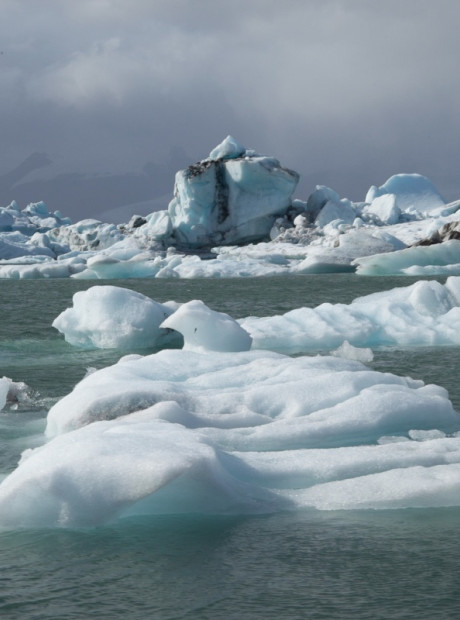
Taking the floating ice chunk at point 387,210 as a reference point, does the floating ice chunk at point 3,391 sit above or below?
below

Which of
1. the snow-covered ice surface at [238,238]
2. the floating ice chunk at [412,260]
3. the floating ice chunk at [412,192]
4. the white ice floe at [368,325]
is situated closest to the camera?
the white ice floe at [368,325]

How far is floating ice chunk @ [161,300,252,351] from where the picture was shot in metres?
10.9

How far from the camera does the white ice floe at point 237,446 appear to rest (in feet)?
15.1

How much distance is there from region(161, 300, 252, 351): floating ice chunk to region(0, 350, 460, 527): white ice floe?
2.58 meters

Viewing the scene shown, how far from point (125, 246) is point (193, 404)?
125 ft

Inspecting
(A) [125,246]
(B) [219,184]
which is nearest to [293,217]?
(B) [219,184]

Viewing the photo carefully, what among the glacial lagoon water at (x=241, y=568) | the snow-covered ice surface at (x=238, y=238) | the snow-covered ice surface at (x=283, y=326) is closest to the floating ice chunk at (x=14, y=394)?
the glacial lagoon water at (x=241, y=568)

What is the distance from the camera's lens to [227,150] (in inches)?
1820

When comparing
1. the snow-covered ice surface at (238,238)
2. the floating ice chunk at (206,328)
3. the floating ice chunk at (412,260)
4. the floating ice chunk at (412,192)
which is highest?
the floating ice chunk at (412,192)

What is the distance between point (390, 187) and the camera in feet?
221

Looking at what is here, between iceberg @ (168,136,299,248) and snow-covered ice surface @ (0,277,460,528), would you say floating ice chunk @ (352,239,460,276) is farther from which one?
snow-covered ice surface @ (0,277,460,528)

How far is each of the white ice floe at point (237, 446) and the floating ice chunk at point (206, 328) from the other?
2584 mm

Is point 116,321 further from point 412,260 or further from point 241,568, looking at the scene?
point 412,260

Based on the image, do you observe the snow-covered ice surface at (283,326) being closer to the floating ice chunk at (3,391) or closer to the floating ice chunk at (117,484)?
the floating ice chunk at (3,391)
